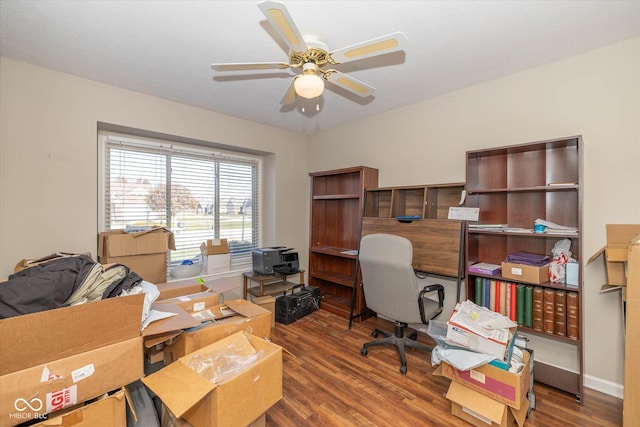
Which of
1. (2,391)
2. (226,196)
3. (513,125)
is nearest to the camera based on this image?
(2,391)

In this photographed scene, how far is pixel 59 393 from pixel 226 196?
2963mm

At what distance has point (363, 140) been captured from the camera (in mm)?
3643

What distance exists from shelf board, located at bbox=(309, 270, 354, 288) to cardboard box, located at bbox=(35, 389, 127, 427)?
2.53 m

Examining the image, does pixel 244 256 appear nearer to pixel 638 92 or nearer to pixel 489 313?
pixel 489 313

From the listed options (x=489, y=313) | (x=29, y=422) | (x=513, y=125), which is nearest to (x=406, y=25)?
(x=513, y=125)

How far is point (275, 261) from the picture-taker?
11.6 ft

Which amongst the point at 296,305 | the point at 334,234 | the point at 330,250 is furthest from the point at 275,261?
the point at 334,234

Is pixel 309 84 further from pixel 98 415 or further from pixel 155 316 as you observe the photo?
pixel 98 415

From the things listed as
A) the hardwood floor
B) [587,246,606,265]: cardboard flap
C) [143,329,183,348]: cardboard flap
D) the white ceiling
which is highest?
the white ceiling

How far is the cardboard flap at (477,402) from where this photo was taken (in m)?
1.62

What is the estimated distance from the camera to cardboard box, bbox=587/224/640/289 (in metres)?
1.76

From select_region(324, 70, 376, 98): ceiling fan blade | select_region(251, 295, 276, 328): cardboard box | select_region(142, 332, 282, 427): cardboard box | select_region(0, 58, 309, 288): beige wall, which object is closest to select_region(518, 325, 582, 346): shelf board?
select_region(142, 332, 282, 427): cardboard box

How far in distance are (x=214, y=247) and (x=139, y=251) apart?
3.30 ft

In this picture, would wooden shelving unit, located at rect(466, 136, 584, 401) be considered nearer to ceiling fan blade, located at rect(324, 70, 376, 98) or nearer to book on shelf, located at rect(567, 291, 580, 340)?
book on shelf, located at rect(567, 291, 580, 340)
